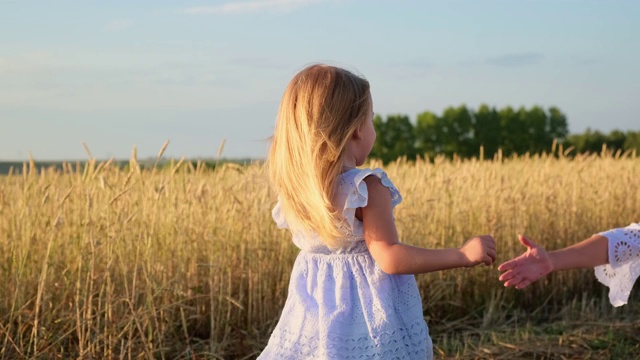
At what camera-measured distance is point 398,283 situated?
2150 mm

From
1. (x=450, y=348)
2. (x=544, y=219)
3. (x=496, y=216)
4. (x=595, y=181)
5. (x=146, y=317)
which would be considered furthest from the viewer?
(x=595, y=181)

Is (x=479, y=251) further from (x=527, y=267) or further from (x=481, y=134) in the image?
(x=481, y=134)

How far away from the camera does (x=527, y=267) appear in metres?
2.09

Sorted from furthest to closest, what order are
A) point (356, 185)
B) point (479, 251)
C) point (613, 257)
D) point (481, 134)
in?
1. point (481, 134)
2. point (613, 257)
3. point (356, 185)
4. point (479, 251)

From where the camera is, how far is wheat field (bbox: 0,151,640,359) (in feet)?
11.1

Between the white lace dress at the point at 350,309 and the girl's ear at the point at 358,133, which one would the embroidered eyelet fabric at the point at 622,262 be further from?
the girl's ear at the point at 358,133

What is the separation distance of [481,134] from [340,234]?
20536 mm

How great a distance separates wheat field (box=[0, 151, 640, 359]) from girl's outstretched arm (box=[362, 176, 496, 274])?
1298 mm

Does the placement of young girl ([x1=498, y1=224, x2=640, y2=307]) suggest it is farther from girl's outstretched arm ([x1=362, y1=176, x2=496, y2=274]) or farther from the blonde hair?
the blonde hair

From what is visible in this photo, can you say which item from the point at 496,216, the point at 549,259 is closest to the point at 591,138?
the point at 496,216

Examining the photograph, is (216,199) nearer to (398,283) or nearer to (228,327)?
(228,327)

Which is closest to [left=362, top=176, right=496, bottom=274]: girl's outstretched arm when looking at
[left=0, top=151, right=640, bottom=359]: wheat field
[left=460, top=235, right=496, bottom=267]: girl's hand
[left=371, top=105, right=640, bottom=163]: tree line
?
[left=460, top=235, right=496, bottom=267]: girl's hand

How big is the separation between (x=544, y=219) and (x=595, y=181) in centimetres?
132

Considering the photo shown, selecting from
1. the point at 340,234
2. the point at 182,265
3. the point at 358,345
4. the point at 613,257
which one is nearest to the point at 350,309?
the point at 358,345
